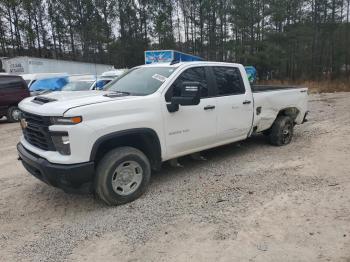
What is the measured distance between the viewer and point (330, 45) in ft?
149

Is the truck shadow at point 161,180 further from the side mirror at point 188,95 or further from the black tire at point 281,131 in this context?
the side mirror at point 188,95

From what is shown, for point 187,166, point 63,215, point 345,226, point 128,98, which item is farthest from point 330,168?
point 63,215

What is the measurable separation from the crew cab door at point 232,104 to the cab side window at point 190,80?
25 centimetres

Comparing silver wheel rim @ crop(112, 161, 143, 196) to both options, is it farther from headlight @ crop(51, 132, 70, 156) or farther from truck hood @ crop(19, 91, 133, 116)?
truck hood @ crop(19, 91, 133, 116)

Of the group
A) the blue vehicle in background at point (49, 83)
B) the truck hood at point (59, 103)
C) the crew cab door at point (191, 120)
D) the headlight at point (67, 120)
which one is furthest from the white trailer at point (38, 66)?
the headlight at point (67, 120)

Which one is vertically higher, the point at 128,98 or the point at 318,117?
the point at 128,98

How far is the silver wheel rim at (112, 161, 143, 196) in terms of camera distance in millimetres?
4242

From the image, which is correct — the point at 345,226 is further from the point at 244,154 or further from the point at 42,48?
the point at 42,48

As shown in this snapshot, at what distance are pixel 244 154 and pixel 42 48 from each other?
158ft

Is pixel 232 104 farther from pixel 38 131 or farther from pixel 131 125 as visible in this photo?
pixel 38 131

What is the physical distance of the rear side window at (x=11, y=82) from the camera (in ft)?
41.4

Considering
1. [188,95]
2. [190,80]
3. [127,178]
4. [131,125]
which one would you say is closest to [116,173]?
[127,178]

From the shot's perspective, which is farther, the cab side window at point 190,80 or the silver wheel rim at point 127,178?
the cab side window at point 190,80

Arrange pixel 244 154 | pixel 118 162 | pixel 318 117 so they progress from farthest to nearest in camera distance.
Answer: pixel 318 117, pixel 244 154, pixel 118 162
